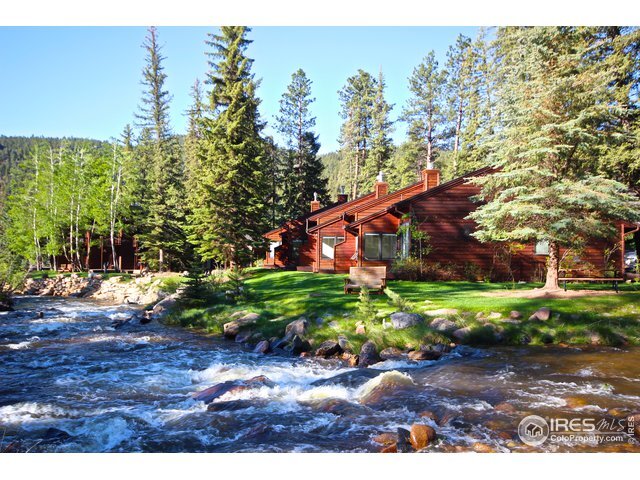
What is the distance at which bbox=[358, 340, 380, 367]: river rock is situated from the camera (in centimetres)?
993

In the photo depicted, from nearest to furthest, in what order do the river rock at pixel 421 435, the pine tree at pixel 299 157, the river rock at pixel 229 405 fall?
the river rock at pixel 421 435 → the river rock at pixel 229 405 → the pine tree at pixel 299 157

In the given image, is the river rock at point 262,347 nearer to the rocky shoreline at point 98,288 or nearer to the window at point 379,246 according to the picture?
the window at point 379,246

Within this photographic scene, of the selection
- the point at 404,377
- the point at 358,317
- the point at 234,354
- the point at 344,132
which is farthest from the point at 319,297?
the point at 344,132

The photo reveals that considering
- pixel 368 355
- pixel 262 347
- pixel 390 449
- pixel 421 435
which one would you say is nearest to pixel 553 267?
pixel 368 355

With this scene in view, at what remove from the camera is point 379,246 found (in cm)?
2281

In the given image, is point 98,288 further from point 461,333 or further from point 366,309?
point 461,333

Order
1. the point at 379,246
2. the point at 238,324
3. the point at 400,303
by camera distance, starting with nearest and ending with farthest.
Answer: the point at 400,303 < the point at 238,324 < the point at 379,246

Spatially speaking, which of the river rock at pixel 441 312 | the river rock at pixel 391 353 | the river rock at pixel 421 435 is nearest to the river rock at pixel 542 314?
the river rock at pixel 441 312

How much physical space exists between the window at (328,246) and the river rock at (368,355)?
53.7 feet

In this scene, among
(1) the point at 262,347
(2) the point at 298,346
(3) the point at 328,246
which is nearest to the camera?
(2) the point at 298,346

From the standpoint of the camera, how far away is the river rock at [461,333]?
10.9 metres

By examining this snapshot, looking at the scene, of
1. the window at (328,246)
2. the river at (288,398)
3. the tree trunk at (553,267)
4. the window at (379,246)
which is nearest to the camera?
the river at (288,398)

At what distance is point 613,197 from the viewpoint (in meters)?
12.9

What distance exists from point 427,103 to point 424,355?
1549 inches
